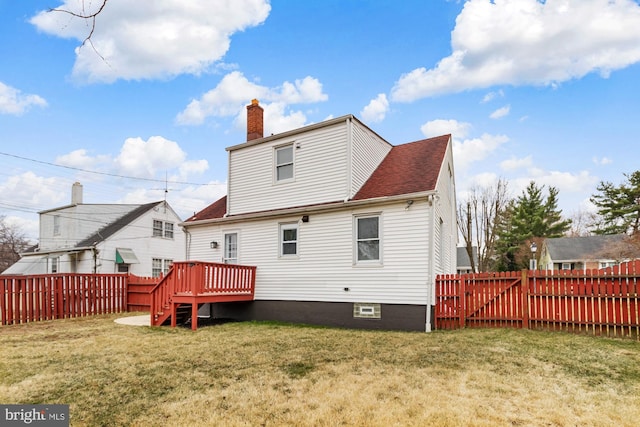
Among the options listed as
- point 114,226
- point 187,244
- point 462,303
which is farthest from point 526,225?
point 114,226

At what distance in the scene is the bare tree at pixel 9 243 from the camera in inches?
1542

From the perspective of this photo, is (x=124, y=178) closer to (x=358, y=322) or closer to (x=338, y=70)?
(x=338, y=70)

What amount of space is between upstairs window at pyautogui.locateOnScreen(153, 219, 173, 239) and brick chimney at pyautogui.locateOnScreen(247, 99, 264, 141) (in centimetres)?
1492

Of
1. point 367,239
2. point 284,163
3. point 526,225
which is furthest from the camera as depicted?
point 526,225

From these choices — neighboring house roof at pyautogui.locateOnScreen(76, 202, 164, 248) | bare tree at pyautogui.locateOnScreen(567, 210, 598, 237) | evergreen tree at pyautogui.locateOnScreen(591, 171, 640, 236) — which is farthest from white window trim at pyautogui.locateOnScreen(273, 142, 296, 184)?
bare tree at pyautogui.locateOnScreen(567, 210, 598, 237)

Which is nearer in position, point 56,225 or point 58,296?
point 58,296

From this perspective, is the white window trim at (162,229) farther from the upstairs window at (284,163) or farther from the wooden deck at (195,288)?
the upstairs window at (284,163)

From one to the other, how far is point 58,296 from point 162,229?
13.3 m

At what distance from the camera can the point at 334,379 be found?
513 cm

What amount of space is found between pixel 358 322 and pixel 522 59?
11.4 metres

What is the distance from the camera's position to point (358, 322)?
33.8 feet

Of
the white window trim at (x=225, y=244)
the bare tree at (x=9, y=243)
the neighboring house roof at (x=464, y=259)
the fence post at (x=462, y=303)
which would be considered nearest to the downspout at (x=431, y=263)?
the fence post at (x=462, y=303)

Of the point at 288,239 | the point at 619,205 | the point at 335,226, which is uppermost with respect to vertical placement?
the point at 619,205

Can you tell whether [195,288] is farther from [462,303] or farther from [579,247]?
[579,247]
